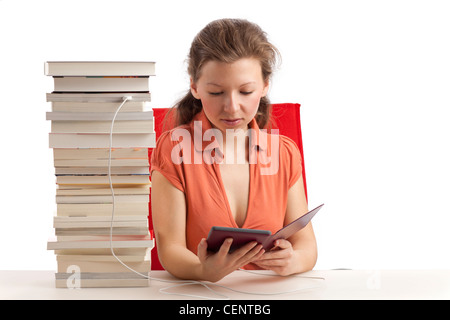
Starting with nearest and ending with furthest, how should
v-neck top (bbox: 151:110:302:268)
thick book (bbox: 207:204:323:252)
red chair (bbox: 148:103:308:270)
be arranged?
thick book (bbox: 207:204:323:252) < v-neck top (bbox: 151:110:302:268) < red chair (bbox: 148:103:308:270)

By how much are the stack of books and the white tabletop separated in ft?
0.24

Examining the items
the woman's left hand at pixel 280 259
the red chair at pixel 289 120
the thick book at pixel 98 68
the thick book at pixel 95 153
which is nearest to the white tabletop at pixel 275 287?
the woman's left hand at pixel 280 259

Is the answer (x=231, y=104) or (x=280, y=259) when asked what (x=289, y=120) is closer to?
(x=231, y=104)

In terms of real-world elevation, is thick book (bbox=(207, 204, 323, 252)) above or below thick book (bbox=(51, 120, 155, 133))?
below

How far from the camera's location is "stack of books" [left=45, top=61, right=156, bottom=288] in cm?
157

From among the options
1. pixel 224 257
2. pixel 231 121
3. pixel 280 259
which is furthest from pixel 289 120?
pixel 224 257

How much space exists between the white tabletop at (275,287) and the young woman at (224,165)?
0.18 feet

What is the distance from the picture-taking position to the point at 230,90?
66.5 inches

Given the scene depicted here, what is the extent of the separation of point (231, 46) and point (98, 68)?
16.3 inches

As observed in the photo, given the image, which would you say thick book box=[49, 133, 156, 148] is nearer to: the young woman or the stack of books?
the stack of books

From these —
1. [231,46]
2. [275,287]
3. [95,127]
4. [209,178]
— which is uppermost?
[231,46]

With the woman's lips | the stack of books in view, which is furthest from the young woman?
the stack of books
